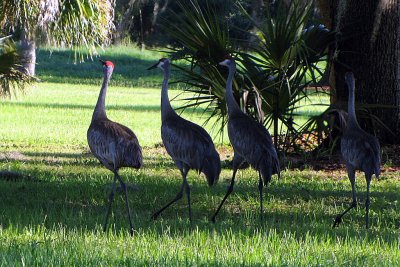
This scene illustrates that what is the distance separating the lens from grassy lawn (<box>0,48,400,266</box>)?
699 centimetres

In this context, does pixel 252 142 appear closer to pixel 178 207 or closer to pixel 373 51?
pixel 178 207

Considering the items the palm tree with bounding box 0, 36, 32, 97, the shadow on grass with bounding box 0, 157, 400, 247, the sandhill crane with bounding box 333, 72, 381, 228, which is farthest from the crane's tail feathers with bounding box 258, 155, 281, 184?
the palm tree with bounding box 0, 36, 32, 97

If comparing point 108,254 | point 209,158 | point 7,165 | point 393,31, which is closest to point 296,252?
point 108,254

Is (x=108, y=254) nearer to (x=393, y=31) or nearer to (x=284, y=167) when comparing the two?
(x=284, y=167)

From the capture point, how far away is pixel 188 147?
33.8 ft

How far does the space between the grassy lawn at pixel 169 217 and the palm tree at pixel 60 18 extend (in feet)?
6.77

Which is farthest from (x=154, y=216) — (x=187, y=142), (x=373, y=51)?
(x=373, y=51)

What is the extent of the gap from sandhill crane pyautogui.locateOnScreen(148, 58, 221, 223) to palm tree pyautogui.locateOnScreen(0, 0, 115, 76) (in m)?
4.34

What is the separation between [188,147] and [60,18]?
5659mm

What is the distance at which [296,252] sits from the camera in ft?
23.8

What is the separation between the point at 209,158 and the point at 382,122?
6002 millimetres

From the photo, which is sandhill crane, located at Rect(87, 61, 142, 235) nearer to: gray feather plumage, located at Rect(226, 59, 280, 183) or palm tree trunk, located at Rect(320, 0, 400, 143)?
gray feather plumage, located at Rect(226, 59, 280, 183)

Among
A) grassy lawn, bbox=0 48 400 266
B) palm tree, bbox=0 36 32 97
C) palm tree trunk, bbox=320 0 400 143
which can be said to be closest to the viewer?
grassy lawn, bbox=0 48 400 266

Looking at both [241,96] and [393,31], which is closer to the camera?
[241,96]
